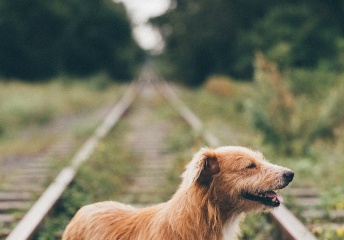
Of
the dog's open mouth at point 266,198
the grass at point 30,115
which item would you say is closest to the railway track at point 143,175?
the dog's open mouth at point 266,198

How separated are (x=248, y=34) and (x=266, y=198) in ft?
71.8

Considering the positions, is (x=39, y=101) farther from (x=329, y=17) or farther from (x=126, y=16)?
(x=126, y=16)

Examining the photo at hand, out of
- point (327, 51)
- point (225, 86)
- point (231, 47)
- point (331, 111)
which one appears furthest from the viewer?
point (231, 47)

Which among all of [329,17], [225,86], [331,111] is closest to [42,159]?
[331,111]

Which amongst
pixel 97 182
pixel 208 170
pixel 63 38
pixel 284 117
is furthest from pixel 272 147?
pixel 63 38

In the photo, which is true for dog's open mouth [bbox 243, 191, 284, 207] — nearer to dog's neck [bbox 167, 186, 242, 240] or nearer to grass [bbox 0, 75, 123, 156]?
dog's neck [bbox 167, 186, 242, 240]

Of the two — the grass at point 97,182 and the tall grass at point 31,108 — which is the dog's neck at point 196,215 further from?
the tall grass at point 31,108

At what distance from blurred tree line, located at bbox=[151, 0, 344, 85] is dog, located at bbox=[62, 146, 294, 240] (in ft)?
58.6

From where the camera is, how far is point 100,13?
38406mm

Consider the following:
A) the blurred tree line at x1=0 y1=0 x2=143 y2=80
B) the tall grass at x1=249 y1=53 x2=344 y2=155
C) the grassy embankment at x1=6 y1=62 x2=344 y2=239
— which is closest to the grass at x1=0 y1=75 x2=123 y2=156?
the grassy embankment at x1=6 y1=62 x2=344 y2=239

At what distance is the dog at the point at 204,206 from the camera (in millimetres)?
3035

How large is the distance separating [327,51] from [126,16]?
81.6 feet

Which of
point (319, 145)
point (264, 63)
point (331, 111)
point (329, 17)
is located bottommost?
point (319, 145)

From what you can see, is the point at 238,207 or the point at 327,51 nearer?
the point at 238,207
